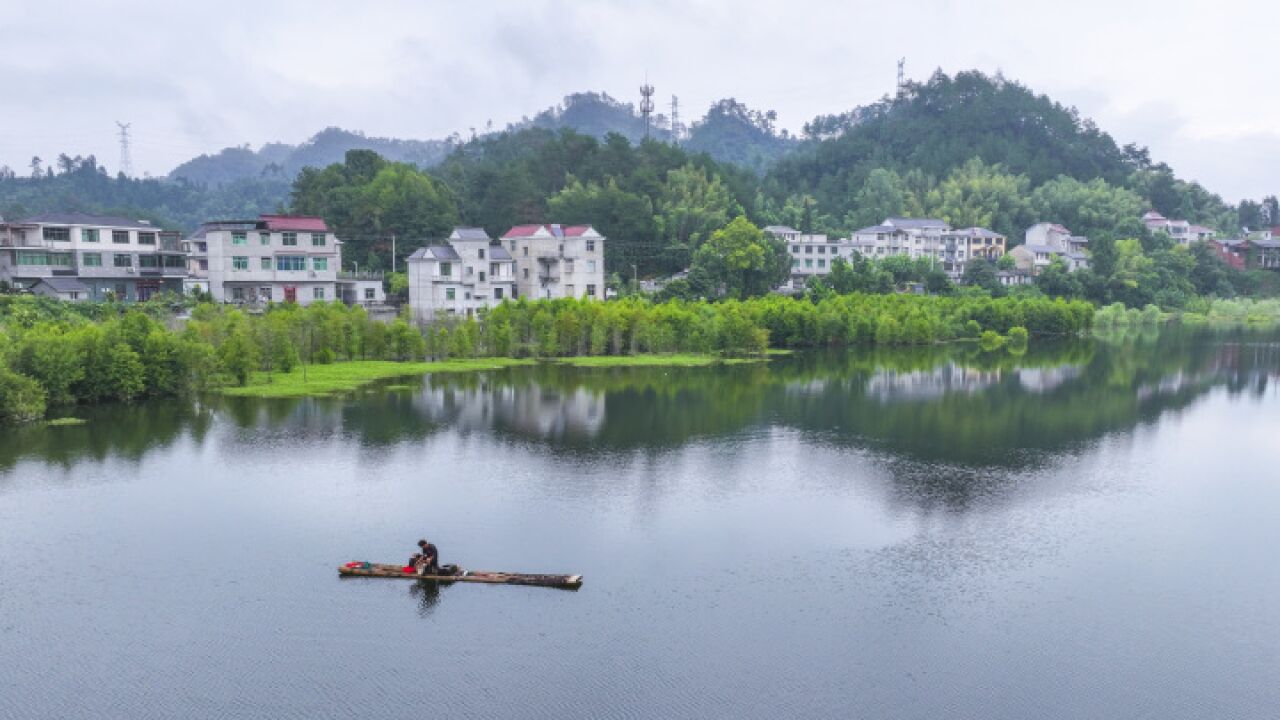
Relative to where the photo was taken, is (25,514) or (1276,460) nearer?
(25,514)

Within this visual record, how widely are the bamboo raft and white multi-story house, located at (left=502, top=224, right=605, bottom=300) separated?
4300 cm

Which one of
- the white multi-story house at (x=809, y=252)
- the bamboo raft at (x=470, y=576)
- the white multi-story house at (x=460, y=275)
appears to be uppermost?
the white multi-story house at (x=809, y=252)

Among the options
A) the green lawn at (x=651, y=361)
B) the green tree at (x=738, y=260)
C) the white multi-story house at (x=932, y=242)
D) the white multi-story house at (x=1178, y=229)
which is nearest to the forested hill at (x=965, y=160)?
the white multi-story house at (x=1178, y=229)

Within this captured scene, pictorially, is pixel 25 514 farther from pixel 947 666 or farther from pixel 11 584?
pixel 947 666

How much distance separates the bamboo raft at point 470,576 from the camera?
1653 centimetres

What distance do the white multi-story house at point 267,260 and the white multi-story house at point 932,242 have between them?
148 feet

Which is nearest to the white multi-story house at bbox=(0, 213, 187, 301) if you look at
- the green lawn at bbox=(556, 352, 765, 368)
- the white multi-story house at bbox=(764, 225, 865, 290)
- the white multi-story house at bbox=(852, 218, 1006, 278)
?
the green lawn at bbox=(556, 352, 765, 368)

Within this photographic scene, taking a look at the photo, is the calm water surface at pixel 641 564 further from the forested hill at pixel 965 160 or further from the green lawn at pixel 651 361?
the forested hill at pixel 965 160

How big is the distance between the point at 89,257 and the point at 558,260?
2504cm

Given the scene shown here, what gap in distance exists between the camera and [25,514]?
19984 millimetres

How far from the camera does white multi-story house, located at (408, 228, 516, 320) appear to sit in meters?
54.0

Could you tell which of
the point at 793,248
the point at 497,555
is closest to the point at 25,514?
the point at 497,555

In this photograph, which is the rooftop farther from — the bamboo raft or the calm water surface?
the bamboo raft

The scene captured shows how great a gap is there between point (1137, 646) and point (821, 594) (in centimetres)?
478
